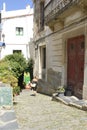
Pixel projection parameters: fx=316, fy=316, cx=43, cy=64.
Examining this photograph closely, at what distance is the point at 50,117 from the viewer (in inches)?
343

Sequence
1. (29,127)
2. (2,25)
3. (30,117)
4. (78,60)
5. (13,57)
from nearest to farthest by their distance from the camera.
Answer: (29,127) < (30,117) < (78,60) < (13,57) < (2,25)

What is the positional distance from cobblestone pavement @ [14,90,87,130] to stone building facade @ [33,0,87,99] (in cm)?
130

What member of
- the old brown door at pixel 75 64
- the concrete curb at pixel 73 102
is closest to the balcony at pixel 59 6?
the old brown door at pixel 75 64

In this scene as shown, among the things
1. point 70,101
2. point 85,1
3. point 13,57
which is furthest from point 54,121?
point 13,57

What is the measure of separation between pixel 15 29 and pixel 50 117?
2035 centimetres

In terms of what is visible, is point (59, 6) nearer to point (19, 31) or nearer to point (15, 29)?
point (15, 29)

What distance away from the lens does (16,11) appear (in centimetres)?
2806

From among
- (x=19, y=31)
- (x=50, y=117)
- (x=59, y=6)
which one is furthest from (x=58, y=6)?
(x=19, y=31)

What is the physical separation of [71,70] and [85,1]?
3.66 m

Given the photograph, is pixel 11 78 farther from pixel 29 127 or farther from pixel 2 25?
pixel 2 25

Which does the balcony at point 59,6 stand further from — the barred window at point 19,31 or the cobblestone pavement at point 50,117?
the barred window at point 19,31

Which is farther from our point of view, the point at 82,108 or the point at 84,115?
the point at 82,108

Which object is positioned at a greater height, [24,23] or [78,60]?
[24,23]

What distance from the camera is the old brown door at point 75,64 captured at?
11703mm
